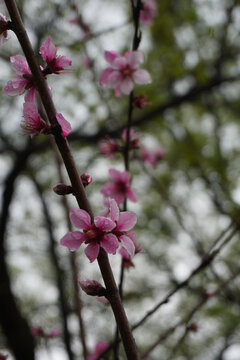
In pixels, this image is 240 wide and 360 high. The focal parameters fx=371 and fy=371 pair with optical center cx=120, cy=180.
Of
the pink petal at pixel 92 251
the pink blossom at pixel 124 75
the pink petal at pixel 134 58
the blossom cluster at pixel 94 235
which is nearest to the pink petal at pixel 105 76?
the pink blossom at pixel 124 75

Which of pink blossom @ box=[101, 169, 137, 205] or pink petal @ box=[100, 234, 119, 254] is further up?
pink blossom @ box=[101, 169, 137, 205]

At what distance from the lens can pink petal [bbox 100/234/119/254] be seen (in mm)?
988

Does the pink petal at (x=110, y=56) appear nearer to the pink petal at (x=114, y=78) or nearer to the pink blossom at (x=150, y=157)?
the pink petal at (x=114, y=78)

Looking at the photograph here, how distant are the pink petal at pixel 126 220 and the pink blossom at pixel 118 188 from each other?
648 millimetres

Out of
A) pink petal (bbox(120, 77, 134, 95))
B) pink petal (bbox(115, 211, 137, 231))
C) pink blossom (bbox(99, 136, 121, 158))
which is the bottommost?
pink petal (bbox(115, 211, 137, 231))

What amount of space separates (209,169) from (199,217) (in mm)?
3857

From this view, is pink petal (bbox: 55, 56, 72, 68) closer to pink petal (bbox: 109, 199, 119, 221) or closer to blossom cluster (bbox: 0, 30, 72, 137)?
blossom cluster (bbox: 0, 30, 72, 137)

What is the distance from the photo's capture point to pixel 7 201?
17.4 ft

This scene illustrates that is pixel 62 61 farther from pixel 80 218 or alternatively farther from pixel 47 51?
pixel 80 218

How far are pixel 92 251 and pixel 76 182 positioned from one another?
20cm

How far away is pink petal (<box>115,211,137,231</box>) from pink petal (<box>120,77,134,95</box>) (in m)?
0.84

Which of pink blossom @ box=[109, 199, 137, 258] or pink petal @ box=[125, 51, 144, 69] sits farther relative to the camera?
pink petal @ box=[125, 51, 144, 69]

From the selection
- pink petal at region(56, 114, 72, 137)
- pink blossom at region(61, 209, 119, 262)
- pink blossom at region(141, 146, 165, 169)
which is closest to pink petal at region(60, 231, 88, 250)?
pink blossom at region(61, 209, 119, 262)

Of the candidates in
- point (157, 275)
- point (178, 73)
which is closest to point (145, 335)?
point (157, 275)
